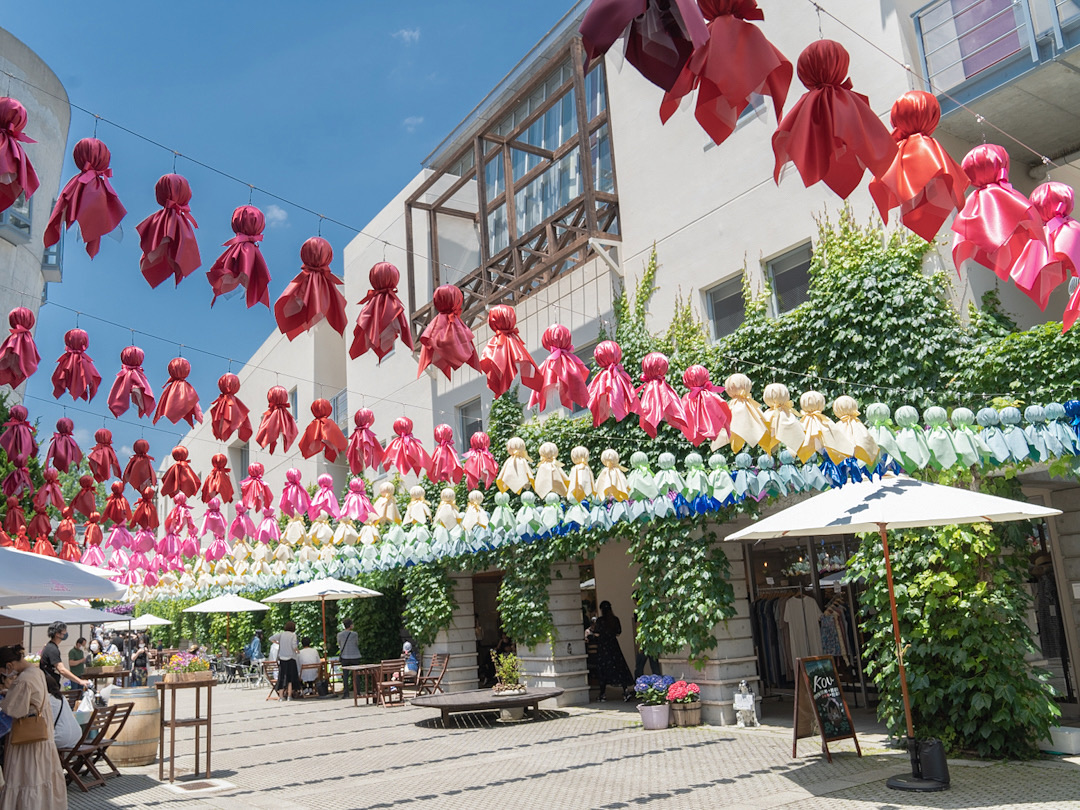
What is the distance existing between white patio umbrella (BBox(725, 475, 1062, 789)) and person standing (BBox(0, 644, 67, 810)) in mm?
6444

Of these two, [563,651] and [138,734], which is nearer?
[138,734]

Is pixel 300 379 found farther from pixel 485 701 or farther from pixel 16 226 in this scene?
pixel 485 701

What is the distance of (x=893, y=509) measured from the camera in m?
7.15

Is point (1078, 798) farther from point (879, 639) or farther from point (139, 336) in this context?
point (139, 336)

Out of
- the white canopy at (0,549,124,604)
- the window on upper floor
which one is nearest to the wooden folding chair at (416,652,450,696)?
the white canopy at (0,549,124,604)

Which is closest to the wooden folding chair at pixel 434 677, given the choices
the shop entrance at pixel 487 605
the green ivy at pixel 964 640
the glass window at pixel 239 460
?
the shop entrance at pixel 487 605

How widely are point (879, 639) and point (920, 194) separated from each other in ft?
21.8

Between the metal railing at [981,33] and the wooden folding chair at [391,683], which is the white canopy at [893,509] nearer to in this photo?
the metal railing at [981,33]

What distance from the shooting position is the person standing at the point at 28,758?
6973 mm

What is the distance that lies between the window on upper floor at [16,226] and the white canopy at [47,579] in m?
15.4

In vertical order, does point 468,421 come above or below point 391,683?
above

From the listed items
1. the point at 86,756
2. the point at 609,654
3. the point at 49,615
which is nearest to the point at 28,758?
the point at 86,756

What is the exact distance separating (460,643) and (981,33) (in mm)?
14460

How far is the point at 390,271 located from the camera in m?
5.77
